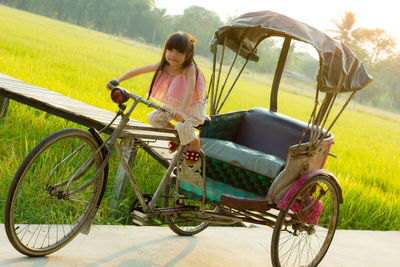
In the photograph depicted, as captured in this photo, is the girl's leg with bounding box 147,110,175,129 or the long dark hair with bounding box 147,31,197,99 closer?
the long dark hair with bounding box 147,31,197,99

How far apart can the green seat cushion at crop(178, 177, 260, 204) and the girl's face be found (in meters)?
0.86

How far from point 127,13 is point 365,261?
263ft

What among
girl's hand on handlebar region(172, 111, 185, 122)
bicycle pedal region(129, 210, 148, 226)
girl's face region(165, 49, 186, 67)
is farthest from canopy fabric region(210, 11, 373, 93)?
bicycle pedal region(129, 210, 148, 226)

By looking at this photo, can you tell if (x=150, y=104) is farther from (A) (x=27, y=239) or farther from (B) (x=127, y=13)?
(B) (x=127, y=13)

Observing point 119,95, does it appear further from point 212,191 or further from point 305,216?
point 305,216

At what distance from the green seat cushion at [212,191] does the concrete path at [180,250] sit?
431 mm

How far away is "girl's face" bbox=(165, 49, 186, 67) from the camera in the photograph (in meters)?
3.34

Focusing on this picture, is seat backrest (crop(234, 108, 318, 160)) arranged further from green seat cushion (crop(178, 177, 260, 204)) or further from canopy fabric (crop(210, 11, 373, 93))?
canopy fabric (crop(210, 11, 373, 93))

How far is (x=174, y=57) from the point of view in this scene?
3.35 metres

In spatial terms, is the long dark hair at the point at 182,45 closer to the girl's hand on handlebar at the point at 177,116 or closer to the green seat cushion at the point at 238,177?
the girl's hand on handlebar at the point at 177,116

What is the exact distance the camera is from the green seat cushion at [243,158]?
3.75 meters

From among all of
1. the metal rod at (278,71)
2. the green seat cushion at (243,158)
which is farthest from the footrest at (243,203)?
the metal rod at (278,71)

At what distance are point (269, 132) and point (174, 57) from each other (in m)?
1.67

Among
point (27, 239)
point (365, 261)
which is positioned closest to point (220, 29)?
point (27, 239)
